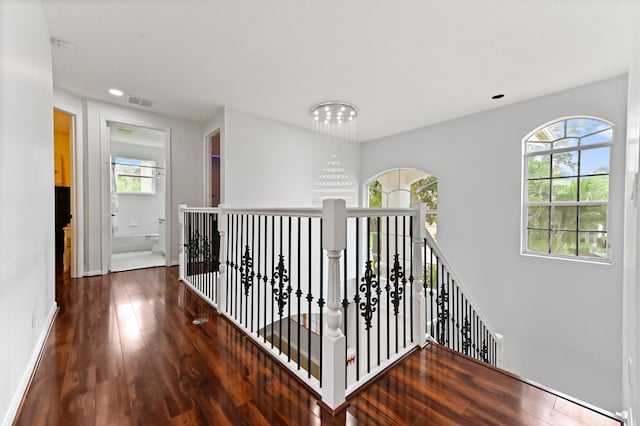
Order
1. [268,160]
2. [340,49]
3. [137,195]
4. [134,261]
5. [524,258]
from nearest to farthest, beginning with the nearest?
[340,49] < [524,258] < [268,160] < [134,261] < [137,195]

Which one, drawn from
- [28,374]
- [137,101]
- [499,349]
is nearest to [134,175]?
[137,101]

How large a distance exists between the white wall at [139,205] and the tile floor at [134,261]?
63 centimetres

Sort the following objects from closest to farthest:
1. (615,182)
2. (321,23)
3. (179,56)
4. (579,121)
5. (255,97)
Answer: (321,23) → (179,56) → (615,182) → (579,121) → (255,97)

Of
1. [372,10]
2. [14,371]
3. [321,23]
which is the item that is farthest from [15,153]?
[372,10]

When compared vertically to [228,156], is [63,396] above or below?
below

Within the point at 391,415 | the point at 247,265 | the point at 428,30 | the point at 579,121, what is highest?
the point at 428,30

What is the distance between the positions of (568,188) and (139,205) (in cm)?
813

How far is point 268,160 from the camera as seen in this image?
4.23 metres

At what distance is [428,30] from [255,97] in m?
2.17

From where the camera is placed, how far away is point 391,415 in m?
1.29

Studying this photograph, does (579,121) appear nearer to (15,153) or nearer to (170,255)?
(15,153)

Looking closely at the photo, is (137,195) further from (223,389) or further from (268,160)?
(223,389)

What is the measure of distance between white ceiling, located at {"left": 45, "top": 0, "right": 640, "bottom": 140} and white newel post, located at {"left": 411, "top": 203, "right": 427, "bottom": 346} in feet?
4.88

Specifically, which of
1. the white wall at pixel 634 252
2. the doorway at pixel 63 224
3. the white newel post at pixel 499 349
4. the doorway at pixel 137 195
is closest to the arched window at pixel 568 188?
the white newel post at pixel 499 349
